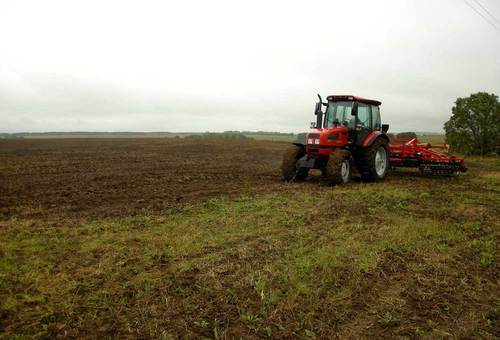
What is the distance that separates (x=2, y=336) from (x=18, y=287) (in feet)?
3.41

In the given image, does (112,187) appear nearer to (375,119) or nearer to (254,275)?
(254,275)

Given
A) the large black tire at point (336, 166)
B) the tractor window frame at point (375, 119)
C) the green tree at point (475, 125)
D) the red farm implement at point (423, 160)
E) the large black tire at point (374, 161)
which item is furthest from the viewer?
the green tree at point (475, 125)

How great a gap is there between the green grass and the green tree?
50.8 feet

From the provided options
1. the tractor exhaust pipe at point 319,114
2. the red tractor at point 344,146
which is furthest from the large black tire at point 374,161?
the tractor exhaust pipe at point 319,114

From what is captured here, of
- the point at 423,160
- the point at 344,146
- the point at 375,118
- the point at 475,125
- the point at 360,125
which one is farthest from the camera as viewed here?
the point at 475,125

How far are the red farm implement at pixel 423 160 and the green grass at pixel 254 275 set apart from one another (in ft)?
19.4

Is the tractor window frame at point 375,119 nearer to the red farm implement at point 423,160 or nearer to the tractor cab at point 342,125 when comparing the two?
the tractor cab at point 342,125

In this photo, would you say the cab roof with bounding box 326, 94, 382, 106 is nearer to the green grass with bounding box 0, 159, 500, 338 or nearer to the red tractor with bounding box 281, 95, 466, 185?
the red tractor with bounding box 281, 95, 466, 185

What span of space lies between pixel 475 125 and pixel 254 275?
2112cm

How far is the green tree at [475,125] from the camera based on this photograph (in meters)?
20.8

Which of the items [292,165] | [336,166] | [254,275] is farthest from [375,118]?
[254,275]

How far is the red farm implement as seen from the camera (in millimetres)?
13477

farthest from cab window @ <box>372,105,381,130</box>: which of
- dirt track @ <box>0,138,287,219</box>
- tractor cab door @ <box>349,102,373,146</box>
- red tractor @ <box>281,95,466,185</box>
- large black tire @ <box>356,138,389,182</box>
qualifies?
dirt track @ <box>0,138,287,219</box>

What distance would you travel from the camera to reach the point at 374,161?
483 inches
